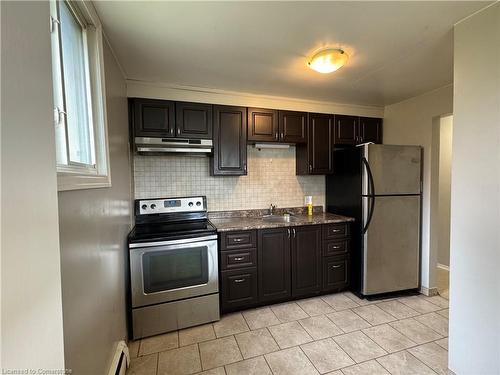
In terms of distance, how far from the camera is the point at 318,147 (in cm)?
297

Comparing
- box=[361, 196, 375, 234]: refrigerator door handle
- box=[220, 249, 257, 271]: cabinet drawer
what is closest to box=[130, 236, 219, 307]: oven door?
box=[220, 249, 257, 271]: cabinet drawer

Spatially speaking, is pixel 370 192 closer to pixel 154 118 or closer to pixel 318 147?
pixel 318 147

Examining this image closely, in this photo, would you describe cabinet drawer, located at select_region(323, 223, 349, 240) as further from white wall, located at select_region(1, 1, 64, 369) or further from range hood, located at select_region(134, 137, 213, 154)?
Result: white wall, located at select_region(1, 1, 64, 369)

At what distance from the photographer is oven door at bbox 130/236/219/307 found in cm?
204

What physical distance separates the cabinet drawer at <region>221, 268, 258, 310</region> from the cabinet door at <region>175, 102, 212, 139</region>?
1.49m

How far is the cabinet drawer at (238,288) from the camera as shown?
7.80 feet

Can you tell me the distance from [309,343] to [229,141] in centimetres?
209

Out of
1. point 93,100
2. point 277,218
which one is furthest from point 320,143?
point 93,100

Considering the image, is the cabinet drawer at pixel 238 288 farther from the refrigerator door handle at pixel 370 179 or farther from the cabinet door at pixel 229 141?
the refrigerator door handle at pixel 370 179

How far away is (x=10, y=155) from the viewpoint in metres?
0.42

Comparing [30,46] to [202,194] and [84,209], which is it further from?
[202,194]

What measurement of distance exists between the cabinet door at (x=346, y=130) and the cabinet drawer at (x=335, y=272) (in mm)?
1500

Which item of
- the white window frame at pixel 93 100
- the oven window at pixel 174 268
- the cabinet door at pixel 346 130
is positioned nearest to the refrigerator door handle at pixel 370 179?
the cabinet door at pixel 346 130

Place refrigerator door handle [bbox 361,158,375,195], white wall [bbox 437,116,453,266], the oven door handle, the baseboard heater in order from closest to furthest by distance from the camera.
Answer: the baseboard heater < the oven door handle < refrigerator door handle [bbox 361,158,375,195] < white wall [bbox 437,116,453,266]
